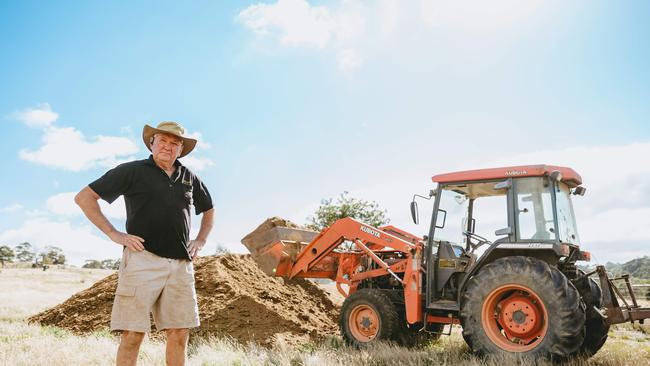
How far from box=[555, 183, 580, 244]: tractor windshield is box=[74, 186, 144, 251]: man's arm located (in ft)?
16.1

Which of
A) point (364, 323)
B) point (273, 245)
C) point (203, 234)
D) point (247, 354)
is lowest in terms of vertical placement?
point (247, 354)

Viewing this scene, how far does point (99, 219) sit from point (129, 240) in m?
0.32

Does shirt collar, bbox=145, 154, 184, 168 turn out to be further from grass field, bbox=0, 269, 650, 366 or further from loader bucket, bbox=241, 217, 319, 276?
loader bucket, bbox=241, 217, 319, 276

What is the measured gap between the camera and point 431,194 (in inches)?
294

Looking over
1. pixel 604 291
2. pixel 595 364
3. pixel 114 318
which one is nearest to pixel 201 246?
pixel 114 318

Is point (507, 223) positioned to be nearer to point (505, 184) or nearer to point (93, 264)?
point (505, 184)

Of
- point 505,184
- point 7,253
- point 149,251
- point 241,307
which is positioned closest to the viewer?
point 149,251

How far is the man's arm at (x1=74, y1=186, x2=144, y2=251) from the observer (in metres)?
3.71

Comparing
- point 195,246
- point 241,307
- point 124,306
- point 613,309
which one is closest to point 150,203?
point 195,246

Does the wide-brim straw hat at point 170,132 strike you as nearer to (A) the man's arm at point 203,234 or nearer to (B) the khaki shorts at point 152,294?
(A) the man's arm at point 203,234

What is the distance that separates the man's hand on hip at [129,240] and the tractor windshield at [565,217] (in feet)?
16.0

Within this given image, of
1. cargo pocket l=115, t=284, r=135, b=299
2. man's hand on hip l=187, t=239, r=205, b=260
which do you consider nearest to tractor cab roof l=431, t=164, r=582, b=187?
man's hand on hip l=187, t=239, r=205, b=260

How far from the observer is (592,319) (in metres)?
6.49

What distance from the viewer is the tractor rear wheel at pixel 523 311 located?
548 centimetres
